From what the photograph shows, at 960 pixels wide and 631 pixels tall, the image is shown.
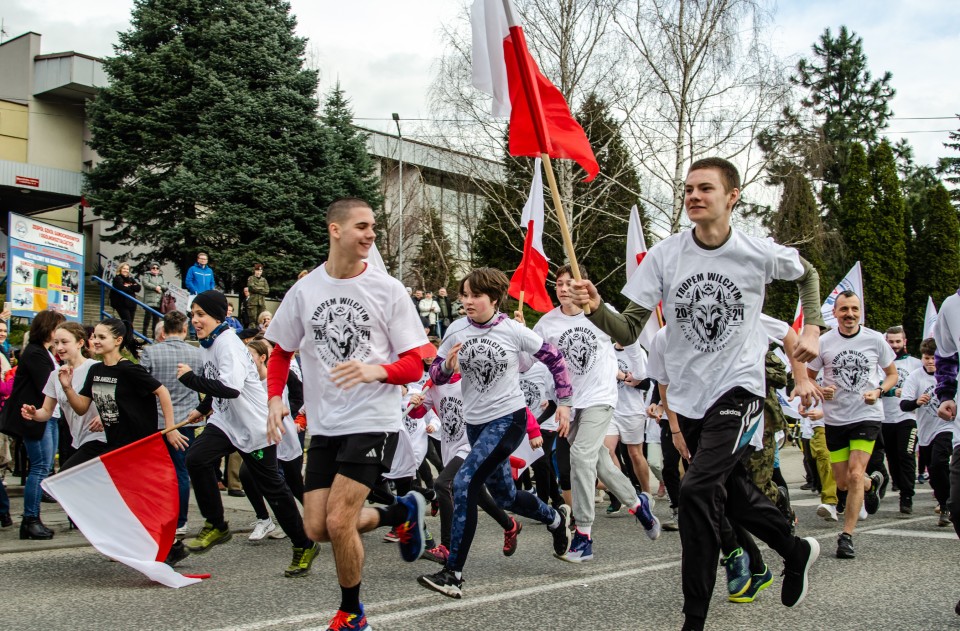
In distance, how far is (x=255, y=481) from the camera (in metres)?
6.96

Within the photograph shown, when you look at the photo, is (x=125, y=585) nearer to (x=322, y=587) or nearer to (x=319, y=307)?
(x=322, y=587)

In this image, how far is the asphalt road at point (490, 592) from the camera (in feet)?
16.0

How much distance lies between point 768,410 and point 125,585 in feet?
15.2

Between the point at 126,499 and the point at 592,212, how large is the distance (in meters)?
26.0

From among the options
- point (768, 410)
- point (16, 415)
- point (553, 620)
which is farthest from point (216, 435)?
point (768, 410)

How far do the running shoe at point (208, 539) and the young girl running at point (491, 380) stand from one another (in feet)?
6.84

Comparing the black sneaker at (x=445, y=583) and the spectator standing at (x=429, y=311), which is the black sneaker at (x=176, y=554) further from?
the spectator standing at (x=429, y=311)

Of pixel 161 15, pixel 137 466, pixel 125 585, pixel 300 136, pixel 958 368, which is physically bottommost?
pixel 125 585

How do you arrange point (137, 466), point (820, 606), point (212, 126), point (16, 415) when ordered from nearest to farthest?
point (820, 606)
point (137, 466)
point (16, 415)
point (212, 126)

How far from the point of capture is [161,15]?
27047 millimetres

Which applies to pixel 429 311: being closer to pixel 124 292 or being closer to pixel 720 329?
pixel 124 292

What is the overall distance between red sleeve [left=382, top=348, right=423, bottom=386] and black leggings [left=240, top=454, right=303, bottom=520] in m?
2.78

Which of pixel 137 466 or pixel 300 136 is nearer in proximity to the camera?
pixel 137 466

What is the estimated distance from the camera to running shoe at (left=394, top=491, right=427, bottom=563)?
545 centimetres
